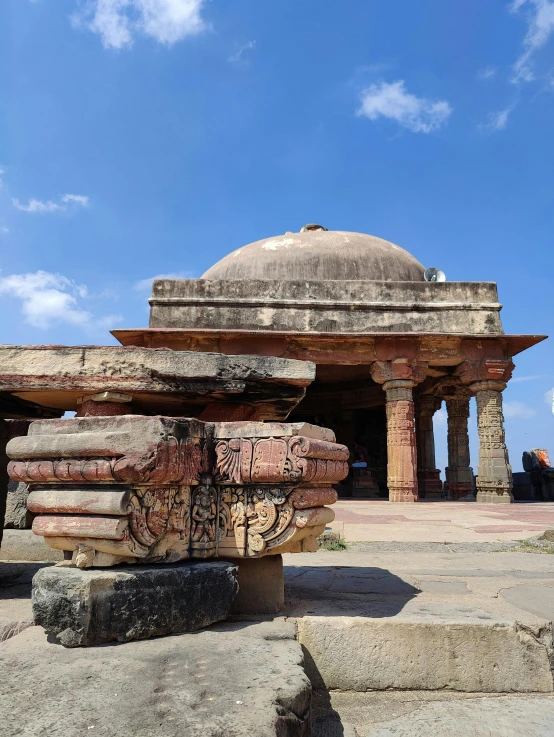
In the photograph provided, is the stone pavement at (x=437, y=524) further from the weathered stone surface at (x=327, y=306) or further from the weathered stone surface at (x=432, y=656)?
the weathered stone surface at (x=327, y=306)

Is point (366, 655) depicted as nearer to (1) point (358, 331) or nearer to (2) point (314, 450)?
(2) point (314, 450)

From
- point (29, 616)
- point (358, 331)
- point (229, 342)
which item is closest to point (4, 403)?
point (29, 616)

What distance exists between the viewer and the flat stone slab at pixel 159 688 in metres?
1.30

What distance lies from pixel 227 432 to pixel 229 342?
8.57m

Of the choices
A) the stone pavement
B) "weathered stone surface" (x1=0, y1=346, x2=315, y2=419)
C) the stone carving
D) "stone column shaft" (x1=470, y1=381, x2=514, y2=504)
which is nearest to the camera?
the stone carving

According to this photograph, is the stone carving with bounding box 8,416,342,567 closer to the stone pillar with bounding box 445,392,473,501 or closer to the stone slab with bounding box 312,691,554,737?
the stone slab with bounding box 312,691,554,737

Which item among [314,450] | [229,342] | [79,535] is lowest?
[79,535]

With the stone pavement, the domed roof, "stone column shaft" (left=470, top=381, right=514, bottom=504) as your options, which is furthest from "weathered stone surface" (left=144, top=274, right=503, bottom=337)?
the stone pavement

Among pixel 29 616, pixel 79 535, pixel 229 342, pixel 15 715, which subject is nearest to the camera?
pixel 15 715

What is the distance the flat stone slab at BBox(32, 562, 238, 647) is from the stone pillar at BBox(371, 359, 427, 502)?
871cm

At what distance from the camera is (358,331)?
11.2m

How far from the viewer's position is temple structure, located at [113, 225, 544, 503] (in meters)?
10.6

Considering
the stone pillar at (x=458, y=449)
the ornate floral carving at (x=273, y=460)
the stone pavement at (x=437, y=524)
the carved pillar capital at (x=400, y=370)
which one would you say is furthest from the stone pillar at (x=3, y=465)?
the stone pillar at (x=458, y=449)

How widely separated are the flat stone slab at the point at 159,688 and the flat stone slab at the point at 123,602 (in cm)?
5
